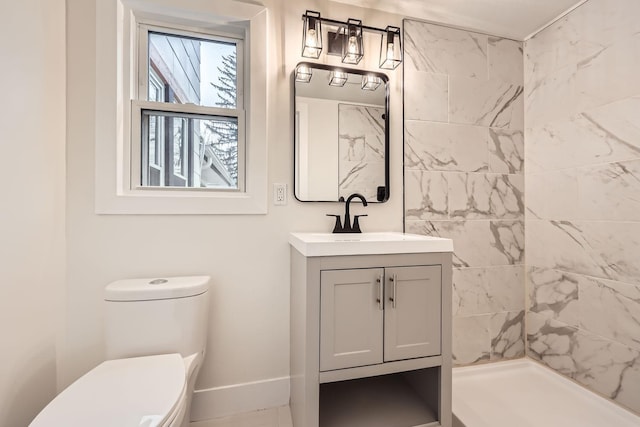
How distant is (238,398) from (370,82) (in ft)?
6.11

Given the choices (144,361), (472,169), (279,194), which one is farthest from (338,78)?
(144,361)

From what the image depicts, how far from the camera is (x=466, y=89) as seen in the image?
6.00 ft

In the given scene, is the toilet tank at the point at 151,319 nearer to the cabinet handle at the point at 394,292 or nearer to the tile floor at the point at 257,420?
the tile floor at the point at 257,420

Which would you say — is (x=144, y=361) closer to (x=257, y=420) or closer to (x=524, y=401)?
(x=257, y=420)

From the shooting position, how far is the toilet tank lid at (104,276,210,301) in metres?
1.20

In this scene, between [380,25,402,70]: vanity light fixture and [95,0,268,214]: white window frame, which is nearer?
[95,0,268,214]: white window frame

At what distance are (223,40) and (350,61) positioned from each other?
28.6 inches

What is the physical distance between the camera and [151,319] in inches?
47.5

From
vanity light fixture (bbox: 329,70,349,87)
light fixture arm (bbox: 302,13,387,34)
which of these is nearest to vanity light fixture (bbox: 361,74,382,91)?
vanity light fixture (bbox: 329,70,349,87)

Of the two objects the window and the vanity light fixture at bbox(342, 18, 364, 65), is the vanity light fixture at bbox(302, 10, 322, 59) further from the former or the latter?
the window

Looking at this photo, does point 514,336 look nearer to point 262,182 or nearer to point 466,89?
point 466,89

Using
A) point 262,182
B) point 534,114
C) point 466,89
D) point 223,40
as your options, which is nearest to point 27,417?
point 262,182

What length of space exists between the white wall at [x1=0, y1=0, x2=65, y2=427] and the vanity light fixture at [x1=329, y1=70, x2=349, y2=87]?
127 cm

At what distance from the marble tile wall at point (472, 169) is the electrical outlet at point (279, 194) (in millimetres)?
733
